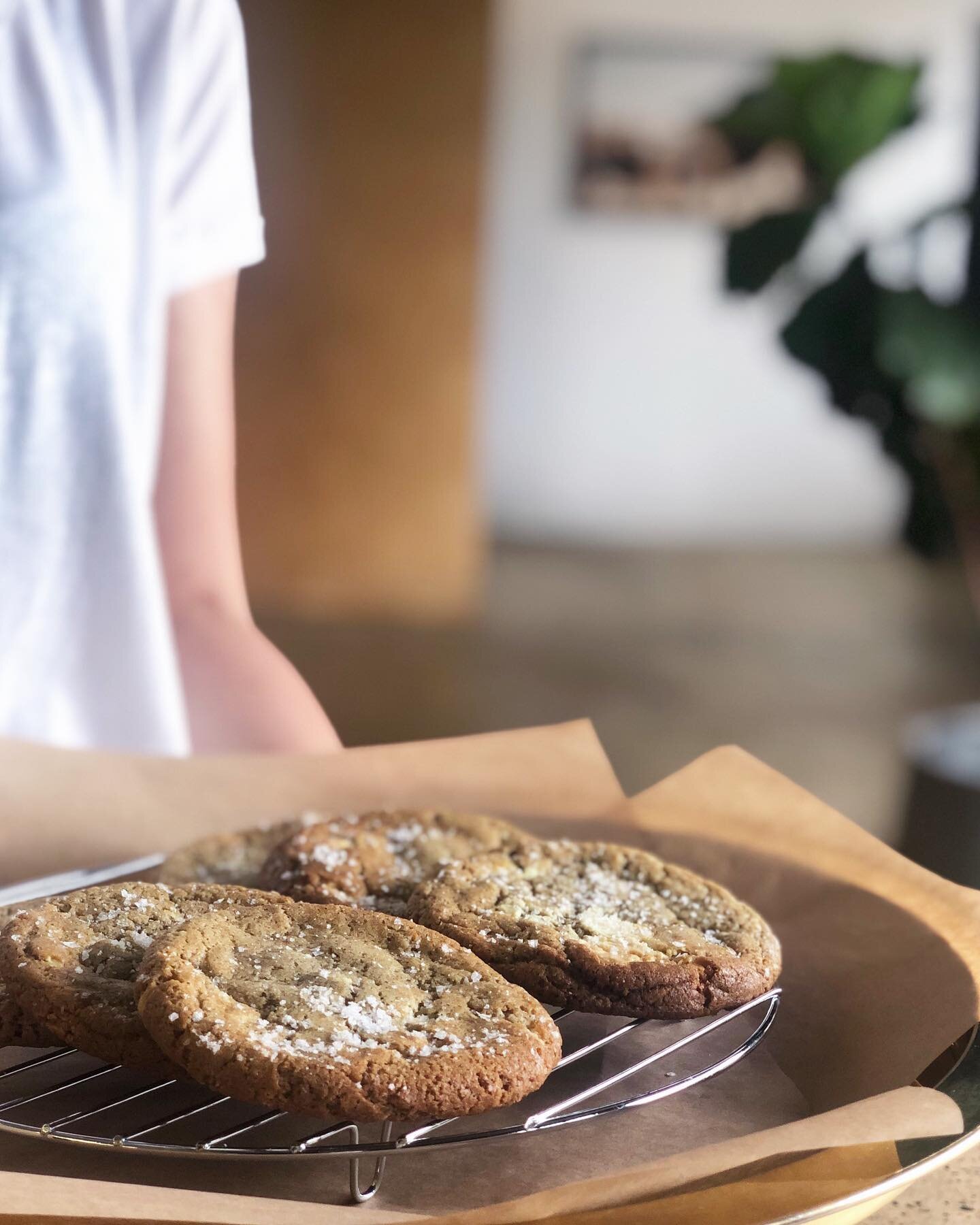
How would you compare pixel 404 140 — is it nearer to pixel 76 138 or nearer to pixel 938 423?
pixel 938 423

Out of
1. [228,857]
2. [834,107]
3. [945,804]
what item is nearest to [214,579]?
[228,857]

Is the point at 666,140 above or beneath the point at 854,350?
above

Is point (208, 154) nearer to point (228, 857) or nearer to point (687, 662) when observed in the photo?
point (228, 857)

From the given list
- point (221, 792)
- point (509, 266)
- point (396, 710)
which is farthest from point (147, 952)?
point (509, 266)

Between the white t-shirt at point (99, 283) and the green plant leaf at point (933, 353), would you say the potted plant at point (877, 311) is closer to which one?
the green plant leaf at point (933, 353)

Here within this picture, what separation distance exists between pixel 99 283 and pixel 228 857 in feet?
1.51

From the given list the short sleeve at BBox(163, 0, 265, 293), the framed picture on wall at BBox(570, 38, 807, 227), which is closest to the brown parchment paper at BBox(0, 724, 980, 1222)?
the short sleeve at BBox(163, 0, 265, 293)

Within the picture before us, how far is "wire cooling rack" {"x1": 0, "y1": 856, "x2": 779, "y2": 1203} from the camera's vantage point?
1.66ft

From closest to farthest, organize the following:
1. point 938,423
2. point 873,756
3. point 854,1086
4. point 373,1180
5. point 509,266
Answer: point 373,1180, point 854,1086, point 938,423, point 873,756, point 509,266

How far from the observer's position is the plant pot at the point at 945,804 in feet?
5.70

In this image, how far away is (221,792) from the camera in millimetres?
921

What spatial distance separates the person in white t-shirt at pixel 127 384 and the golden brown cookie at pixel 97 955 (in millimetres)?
385

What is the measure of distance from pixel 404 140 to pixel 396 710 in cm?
195

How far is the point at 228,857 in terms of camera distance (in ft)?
2.58
